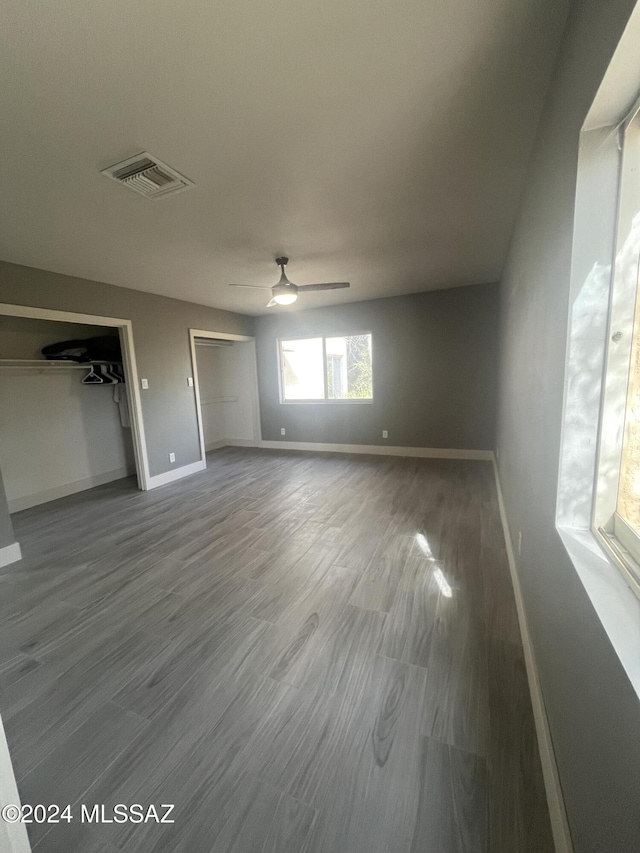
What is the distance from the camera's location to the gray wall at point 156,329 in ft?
10.9

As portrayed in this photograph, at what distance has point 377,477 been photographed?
4.41 meters

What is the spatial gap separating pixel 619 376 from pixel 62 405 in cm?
532

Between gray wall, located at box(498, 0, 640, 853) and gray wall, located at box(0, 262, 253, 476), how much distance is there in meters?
4.20

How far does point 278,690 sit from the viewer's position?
4.77 ft

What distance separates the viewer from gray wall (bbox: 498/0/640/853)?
665 mm

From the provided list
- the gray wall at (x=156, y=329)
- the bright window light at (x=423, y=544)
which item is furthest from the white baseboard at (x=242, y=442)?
the bright window light at (x=423, y=544)

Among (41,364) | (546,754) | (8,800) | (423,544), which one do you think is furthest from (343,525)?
(41,364)

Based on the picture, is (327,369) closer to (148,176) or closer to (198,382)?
(198,382)

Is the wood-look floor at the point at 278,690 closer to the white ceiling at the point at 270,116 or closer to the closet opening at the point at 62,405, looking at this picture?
the closet opening at the point at 62,405

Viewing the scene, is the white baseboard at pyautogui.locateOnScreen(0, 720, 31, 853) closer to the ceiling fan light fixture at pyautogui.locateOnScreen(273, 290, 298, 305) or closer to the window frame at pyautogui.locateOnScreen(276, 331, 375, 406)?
the ceiling fan light fixture at pyautogui.locateOnScreen(273, 290, 298, 305)

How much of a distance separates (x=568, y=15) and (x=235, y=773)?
281 cm

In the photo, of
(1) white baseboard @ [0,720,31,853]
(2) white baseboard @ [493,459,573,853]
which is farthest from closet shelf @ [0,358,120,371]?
(2) white baseboard @ [493,459,573,853]

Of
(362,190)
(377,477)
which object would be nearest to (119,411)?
(377,477)

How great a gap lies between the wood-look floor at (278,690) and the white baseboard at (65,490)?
51.0 inches
